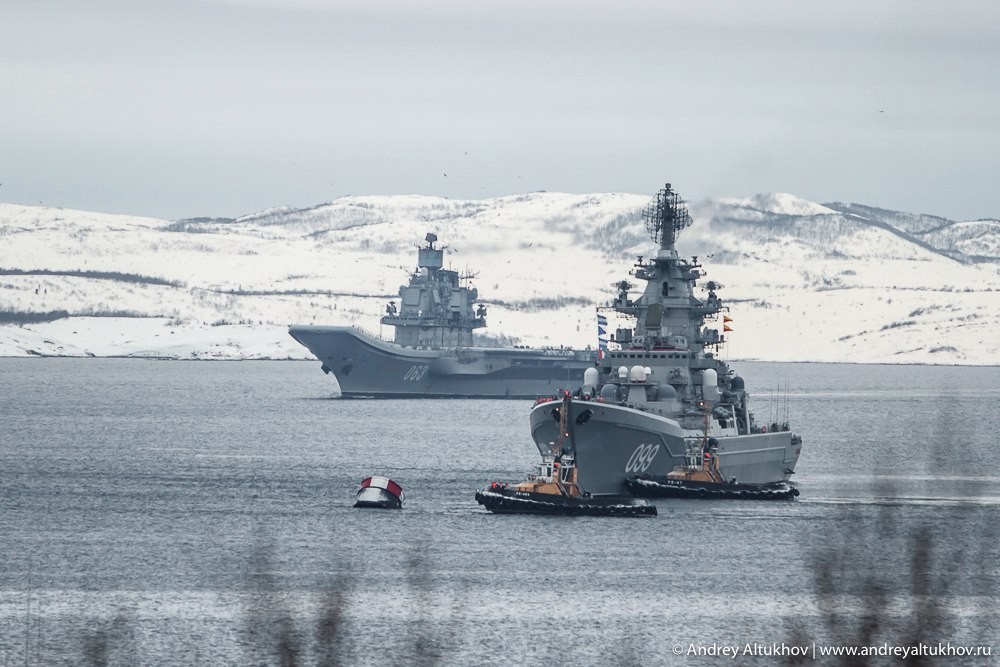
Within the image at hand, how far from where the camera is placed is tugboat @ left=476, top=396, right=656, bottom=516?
4900 centimetres

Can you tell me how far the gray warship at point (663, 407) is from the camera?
53.1m

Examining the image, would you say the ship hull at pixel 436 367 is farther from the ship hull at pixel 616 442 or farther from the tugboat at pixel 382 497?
the tugboat at pixel 382 497

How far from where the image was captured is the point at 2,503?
52500 mm

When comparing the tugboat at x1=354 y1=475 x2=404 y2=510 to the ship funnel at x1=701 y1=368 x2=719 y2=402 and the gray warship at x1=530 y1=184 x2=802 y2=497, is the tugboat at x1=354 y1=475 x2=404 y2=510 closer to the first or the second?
the gray warship at x1=530 y1=184 x2=802 y2=497

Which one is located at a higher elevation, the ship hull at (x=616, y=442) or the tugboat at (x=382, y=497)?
the ship hull at (x=616, y=442)

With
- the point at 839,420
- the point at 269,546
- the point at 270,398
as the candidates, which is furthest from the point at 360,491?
the point at 270,398

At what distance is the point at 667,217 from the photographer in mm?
60531

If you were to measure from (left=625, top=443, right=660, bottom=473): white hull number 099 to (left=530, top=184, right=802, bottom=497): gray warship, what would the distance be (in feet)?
0.11

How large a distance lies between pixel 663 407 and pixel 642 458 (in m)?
2.49

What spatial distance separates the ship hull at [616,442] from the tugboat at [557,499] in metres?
1.24

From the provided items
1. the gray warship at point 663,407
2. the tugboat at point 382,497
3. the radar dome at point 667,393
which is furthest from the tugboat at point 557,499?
the radar dome at point 667,393

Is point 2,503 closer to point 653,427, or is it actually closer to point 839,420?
point 653,427

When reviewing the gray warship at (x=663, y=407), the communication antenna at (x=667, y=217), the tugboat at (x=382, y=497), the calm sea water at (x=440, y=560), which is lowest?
the calm sea water at (x=440, y=560)

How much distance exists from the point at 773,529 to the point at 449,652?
1829cm
